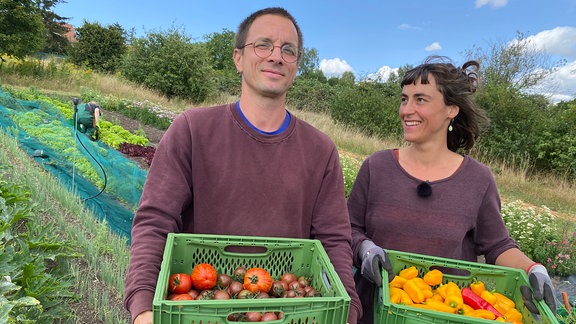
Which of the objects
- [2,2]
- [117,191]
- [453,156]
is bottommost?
[117,191]

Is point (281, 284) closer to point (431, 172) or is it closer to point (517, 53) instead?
point (431, 172)

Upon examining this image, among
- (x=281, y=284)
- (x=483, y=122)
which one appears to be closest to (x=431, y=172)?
(x=483, y=122)

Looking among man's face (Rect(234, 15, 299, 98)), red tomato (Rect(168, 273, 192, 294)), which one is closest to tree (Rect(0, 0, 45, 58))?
man's face (Rect(234, 15, 299, 98))

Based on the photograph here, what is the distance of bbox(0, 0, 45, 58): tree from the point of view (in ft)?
55.2

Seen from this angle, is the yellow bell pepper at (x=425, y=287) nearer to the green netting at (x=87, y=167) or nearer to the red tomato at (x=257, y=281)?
the red tomato at (x=257, y=281)

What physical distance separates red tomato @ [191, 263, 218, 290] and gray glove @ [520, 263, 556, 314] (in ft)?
4.11

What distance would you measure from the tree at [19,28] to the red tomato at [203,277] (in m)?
19.4

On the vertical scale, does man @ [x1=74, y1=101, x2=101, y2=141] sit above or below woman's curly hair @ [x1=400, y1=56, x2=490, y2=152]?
below

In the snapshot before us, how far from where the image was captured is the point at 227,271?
5.23ft

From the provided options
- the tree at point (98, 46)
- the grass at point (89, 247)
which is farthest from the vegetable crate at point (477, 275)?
the tree at point (98, 46)

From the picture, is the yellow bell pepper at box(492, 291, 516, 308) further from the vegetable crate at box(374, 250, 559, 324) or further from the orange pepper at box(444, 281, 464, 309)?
the orange pepper at box(444, 281, 464, 309)

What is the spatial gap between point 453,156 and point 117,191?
455 cm

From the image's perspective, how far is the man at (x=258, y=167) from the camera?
159cm

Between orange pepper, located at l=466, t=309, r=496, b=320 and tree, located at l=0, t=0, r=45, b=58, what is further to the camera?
tree, located at l=0, t=0, r=45, b=58
